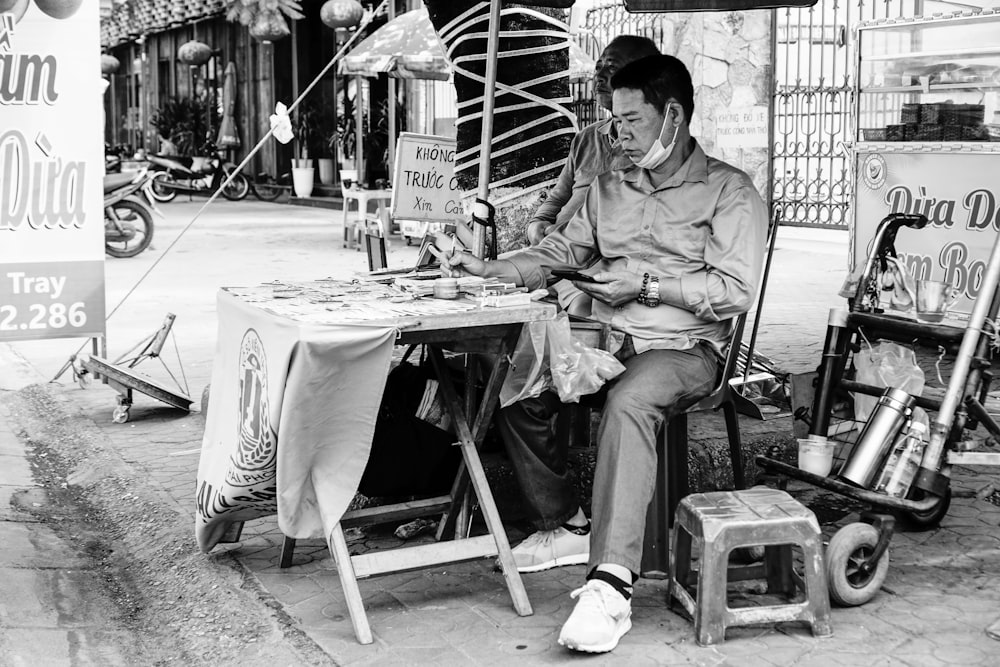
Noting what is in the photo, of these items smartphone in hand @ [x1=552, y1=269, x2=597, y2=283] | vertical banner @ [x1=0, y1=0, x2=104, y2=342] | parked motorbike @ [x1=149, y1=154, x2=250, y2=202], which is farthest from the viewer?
parked motorbike @ [x1=149, y1=154, x2=250, y2=202]

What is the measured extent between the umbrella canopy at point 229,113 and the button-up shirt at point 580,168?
19334 mm

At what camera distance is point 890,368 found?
366cm

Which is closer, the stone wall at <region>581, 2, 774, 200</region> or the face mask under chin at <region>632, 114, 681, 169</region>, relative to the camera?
the face mask under chin at <region>632, 114, 681, 169</region>

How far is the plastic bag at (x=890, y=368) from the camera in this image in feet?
11.8

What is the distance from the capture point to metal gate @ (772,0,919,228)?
37.5 feet

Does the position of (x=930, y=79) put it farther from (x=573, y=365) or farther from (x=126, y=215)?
(x=126, y=215)

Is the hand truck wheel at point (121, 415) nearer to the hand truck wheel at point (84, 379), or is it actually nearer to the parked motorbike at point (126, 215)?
the hand truck wheel at point (84, 379)

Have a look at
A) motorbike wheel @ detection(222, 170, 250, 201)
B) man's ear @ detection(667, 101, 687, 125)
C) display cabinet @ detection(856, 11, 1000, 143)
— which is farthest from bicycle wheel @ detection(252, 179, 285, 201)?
man's ear @ detection(667, 101, 687, 125)

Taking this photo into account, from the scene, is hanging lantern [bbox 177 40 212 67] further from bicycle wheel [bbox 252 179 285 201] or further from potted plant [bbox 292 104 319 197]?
potted plant [bbox 292 104 319 197]

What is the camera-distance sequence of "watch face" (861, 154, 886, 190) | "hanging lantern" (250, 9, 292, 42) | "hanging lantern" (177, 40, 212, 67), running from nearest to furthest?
1. "watch face" (861, 154, 886, 190)
2. "hanging lantern" (250, 9, 292, 42)
3. "hanging lantern" (177, 40, 212, 67)

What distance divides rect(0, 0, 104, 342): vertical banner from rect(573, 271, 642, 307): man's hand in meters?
2.80

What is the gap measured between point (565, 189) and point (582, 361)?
1.88 metres

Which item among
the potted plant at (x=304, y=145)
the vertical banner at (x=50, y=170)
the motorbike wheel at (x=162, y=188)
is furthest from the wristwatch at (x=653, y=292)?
the motorbike wheel at (x=162, y=188)

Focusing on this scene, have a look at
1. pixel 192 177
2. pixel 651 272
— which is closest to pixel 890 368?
pixel 651 272
